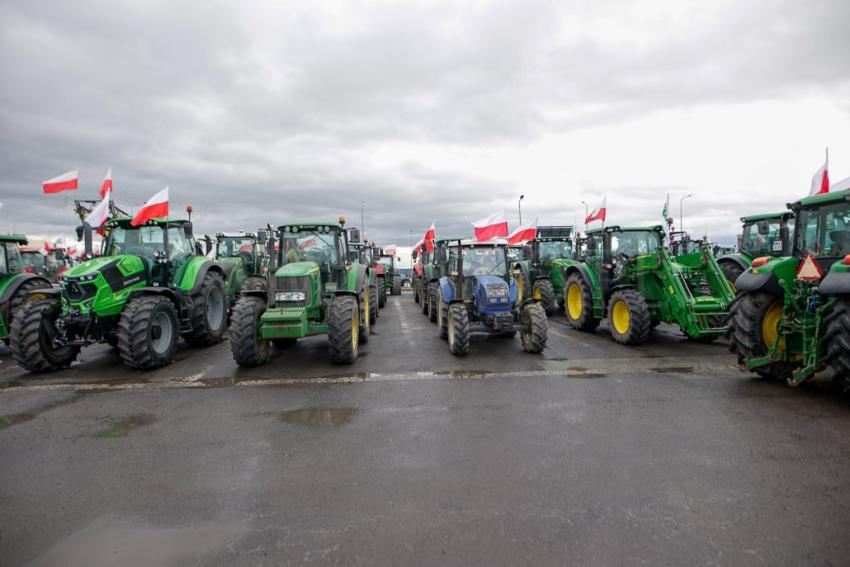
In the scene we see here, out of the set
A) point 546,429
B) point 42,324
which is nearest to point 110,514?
point 546,429

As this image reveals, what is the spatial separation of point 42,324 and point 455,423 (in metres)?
6.81

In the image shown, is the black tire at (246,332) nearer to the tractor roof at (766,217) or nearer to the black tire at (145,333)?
the black tire at (145,333)

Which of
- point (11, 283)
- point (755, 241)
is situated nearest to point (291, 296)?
point (11, 283)

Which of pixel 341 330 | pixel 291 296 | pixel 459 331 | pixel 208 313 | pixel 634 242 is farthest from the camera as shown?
pixel 634 242

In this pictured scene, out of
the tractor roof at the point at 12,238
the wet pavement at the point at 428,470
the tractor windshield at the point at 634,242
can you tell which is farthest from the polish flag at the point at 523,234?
the tractor roof at the point at 12,238

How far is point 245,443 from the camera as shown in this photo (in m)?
4.30

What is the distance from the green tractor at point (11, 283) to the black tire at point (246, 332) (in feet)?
15.3

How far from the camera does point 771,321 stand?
6.06m

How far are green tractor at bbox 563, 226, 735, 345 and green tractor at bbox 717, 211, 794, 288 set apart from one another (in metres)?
2.54

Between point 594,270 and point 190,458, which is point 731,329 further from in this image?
point 190,458

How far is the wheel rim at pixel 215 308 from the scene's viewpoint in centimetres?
977

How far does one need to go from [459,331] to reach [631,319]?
3.37 meters

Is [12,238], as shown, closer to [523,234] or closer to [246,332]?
[246,332]

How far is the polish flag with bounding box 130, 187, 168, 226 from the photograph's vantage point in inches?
324
